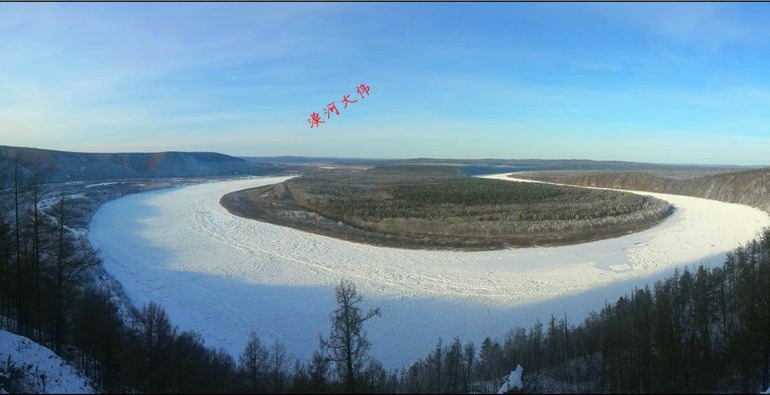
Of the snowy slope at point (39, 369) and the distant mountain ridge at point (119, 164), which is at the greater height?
the distant mountain ridge at point (119, 164)

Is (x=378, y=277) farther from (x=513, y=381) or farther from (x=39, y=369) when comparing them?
(x=39, y=369)

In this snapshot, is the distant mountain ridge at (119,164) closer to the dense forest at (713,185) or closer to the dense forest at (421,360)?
the dense forest at (421,360)

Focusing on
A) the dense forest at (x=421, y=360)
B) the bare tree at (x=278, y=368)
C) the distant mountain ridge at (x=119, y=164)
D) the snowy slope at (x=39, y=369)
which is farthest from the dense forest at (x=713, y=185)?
the distant mountain ridge at (x=119, y=164)

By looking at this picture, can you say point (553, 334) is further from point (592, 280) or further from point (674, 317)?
point (592, 280)

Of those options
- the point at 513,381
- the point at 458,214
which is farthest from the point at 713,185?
the point at 513,381

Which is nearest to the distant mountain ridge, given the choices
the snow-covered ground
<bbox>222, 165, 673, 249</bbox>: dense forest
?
<bbox>222, 165, 673, 249</bbox>: dense forest
